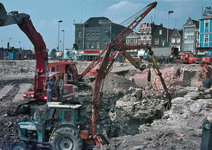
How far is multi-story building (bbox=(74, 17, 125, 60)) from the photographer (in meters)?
56.3

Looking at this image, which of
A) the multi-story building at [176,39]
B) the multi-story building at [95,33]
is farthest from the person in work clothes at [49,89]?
the multi-story building at [176,39]

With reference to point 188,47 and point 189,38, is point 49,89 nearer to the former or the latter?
point 189,38

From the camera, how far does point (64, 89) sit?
37.7 ft

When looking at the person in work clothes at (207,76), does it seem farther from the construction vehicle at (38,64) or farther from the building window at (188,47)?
the building window at (188,47)

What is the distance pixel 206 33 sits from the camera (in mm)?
38250

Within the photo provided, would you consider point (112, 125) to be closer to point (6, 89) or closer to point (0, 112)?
point (0, 112)

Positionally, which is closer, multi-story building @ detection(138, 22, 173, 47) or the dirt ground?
the dirt ground

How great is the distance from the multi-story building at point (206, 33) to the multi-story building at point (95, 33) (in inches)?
898

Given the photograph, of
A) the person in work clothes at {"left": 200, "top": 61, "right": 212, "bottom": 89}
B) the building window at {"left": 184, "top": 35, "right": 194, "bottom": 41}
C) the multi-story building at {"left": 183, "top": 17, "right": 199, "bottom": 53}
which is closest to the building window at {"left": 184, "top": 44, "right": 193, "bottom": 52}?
the multi-story building at {"left": 183, "top": 17, "right": 199, "bottom": 53}

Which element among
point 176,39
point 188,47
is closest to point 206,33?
point 188,47

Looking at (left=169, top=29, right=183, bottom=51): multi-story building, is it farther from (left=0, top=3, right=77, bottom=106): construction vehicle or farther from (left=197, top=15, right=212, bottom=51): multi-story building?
(left=0, top=3, right=77, bottom=106): construction vehicle

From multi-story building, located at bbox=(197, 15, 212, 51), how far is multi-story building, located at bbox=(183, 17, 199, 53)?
46.8ft

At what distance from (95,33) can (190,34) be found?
24525mm

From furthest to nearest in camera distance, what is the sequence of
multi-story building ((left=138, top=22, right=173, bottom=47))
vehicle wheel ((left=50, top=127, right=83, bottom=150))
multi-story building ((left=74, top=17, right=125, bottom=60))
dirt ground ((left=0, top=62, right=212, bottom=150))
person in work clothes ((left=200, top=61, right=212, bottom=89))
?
multi-story building ((left=138, top=22, right=173, bottom=47)) < multi-story building ((left=74, top=17, right=125, bottom=60)) < person in work clothes ((left=200, top=61, right=212, bottom=89)) < dirt ground ((left=0, top=62, right=212, bottom=150)) < vehicle wheel ((left=50, top=127, right=83, bottom=150))
